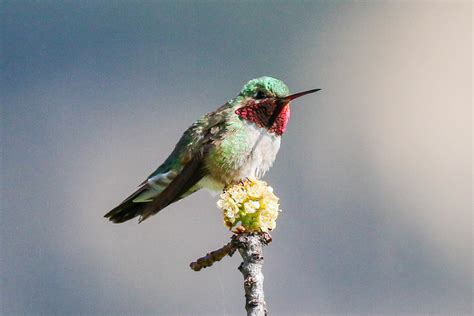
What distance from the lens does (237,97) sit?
178 inches

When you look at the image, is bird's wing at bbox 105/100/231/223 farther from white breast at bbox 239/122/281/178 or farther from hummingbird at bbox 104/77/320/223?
white breast at bbox 239/122/281/178

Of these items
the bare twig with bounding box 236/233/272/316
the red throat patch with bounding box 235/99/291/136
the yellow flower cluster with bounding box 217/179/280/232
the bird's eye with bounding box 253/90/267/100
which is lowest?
the bare twig with bounding box 236/233/272/316

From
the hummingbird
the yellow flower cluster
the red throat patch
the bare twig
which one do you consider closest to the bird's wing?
the hummingbird

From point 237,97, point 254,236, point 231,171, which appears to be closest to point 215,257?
point 254,236

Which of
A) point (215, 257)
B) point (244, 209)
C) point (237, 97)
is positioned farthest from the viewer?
point (237, 97)

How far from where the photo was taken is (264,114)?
14.2ft

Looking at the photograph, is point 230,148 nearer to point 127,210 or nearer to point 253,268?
point 127,210

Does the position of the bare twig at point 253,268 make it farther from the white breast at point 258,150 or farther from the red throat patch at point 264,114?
the red throat patch at point 264,114

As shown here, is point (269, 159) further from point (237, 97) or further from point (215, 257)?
point (215, 257)

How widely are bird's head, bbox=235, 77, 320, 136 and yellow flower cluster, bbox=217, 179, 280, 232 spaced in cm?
149

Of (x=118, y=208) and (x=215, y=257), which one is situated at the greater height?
(x=118, y=208)

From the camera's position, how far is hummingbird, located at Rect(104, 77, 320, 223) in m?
4.19

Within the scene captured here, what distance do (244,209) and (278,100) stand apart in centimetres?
160

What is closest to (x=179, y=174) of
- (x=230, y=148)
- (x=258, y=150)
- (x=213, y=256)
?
(x=230, y=148)
